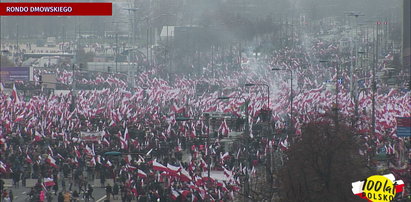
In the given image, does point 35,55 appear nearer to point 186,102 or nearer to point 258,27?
point 258,27

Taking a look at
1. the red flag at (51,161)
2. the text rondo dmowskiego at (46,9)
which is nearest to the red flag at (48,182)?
the red flag at (51,161)

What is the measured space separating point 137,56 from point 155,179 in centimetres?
7508

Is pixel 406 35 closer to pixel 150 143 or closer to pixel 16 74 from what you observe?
pixel 16 74

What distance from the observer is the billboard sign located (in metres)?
77.8

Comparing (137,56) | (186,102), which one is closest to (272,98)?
(186,102)

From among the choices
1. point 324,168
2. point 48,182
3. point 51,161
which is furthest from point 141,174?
point 324,168

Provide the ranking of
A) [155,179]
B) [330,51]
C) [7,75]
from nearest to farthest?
[155,179] → [7,75] → [330,51]

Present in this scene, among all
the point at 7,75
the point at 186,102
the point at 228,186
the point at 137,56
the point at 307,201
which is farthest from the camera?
the point at 137,56

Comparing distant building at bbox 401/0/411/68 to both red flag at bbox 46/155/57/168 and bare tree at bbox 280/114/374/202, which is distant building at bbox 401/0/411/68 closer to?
red flag at bbox 46/155/57/168

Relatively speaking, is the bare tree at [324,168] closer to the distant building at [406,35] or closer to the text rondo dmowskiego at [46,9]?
the text rondo dmowskiego at [46,9]

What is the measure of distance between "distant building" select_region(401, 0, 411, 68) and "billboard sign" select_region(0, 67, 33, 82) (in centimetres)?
2533

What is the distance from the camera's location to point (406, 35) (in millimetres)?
68375

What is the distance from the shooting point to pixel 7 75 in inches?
3103

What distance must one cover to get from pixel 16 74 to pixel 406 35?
26553mm
